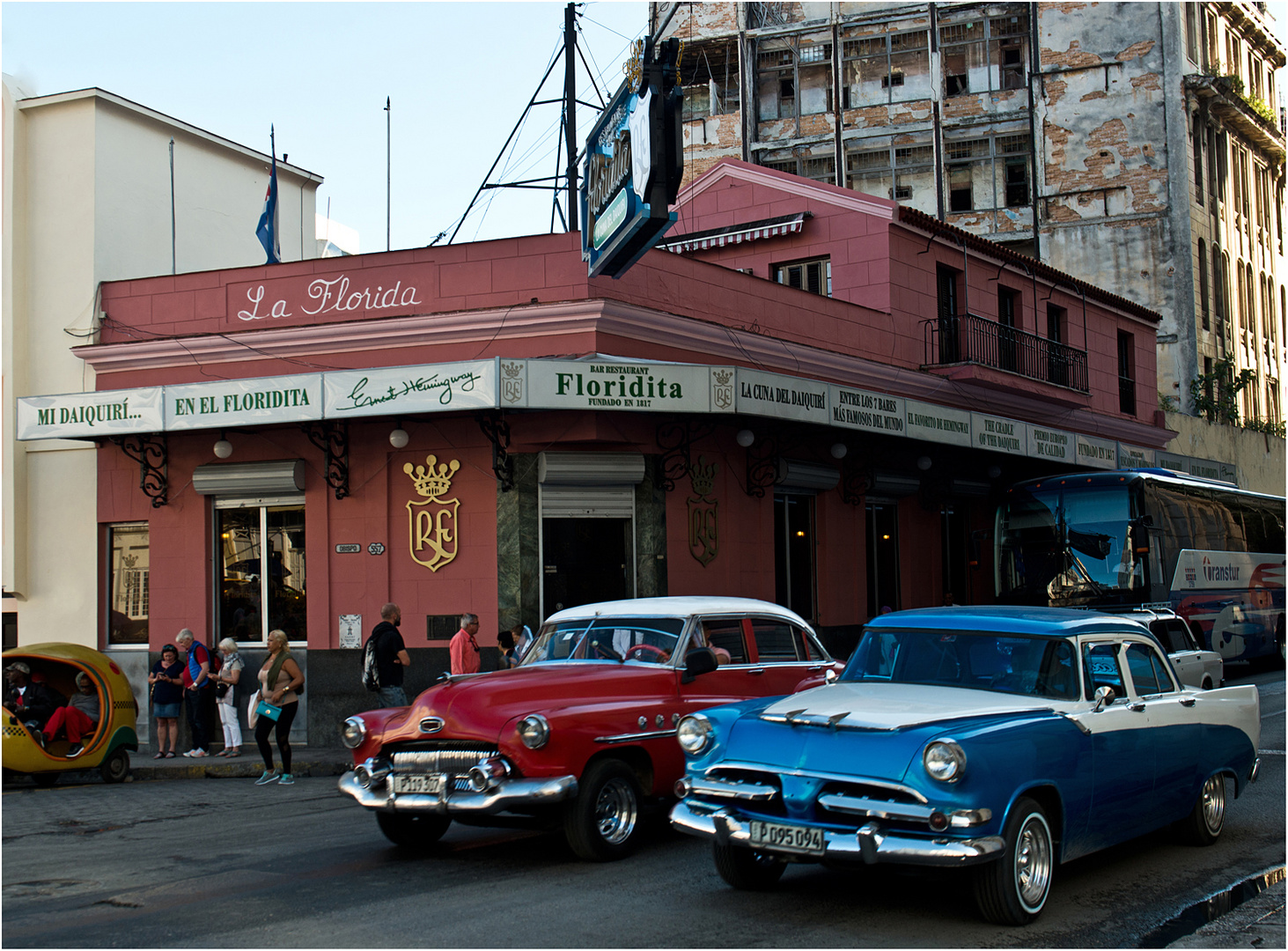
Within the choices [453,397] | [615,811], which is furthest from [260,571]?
[615,811]

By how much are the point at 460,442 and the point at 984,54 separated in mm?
32709

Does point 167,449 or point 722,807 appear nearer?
point 722,807

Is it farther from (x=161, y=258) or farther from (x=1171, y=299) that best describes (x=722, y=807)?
(x=1171, y=299)

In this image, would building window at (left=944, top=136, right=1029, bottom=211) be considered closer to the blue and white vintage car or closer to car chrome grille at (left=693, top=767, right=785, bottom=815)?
the blue and white vintage car

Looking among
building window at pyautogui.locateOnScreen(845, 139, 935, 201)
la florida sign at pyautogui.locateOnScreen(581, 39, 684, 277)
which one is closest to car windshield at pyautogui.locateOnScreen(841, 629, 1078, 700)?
la florida sign at pyautogui.locateOnScreen(581, 39, 684, 277)

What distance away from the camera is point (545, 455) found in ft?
50.0

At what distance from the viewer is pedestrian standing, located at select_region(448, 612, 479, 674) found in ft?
45.2

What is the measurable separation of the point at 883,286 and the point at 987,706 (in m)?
15.2

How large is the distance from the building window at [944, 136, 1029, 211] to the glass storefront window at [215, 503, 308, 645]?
101 feet

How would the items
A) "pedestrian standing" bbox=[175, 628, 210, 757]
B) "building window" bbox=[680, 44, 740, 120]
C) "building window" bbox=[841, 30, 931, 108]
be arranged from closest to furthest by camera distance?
"pedestrian standing" bbox=[175, 628, 210, 757] < "building window" bbox=[841, 30, 931, 108] < "building window" bbox=[680, 44, 740, 120]

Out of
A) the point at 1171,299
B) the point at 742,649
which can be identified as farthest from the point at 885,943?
the point at 1171,299

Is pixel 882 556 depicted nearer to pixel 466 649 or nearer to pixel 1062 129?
pixel 466 649

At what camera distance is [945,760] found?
5.93 m
